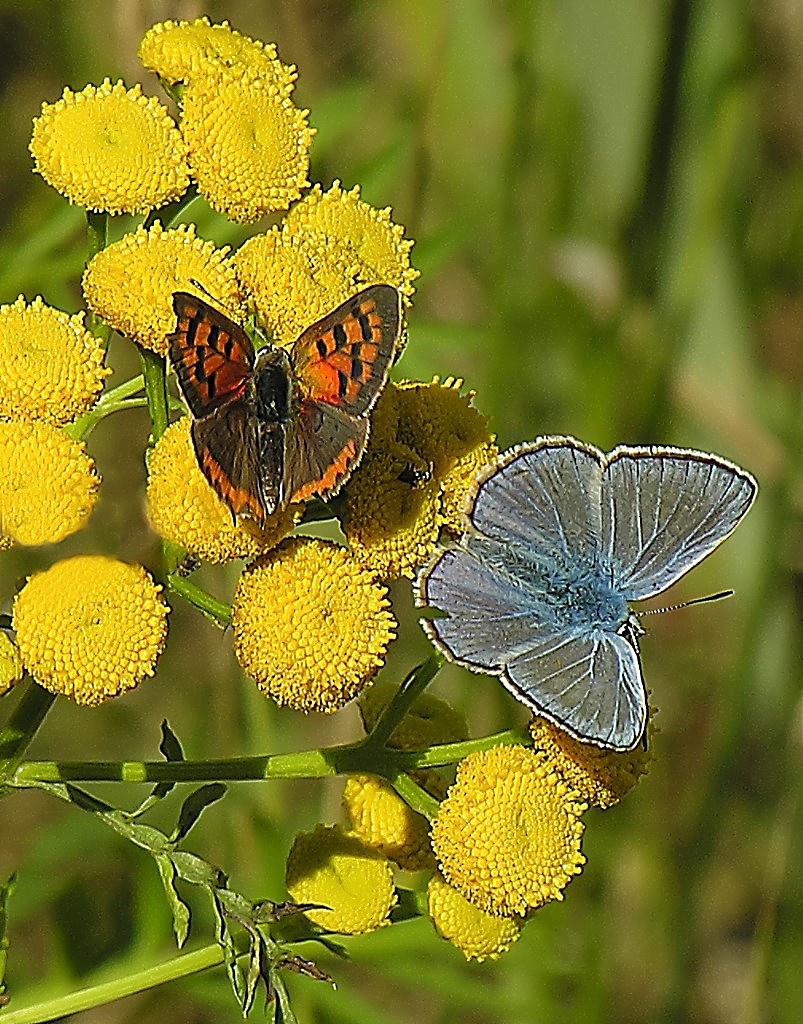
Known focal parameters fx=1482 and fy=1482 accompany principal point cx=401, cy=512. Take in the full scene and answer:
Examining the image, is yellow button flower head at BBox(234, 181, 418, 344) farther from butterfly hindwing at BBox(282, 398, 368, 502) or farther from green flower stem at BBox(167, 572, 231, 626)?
green flower stem at BBox(167, 572, 231, 626)

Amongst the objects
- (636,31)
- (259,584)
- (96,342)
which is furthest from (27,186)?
(259,584)

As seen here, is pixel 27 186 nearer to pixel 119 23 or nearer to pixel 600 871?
pixel 119 23

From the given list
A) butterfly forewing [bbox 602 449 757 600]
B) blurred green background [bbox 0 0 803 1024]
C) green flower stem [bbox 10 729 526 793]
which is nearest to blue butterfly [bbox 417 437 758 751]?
butterfly forewing [bbox 602 449 757 600]

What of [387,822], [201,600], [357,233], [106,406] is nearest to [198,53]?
[357,233]

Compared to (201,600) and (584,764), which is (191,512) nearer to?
(201,600)

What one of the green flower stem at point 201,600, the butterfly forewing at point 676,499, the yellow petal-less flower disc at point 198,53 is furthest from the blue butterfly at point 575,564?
the yellow petal-less flower disc at point 198,53

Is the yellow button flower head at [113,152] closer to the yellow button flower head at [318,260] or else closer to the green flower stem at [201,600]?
the yellow button flower head at [318,260]

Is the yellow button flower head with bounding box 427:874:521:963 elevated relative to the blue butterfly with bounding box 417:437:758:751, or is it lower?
lower
